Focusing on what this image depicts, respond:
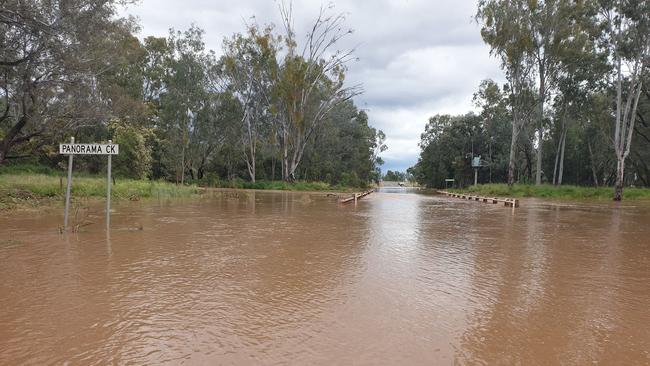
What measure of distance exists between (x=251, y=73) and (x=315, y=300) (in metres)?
39.9

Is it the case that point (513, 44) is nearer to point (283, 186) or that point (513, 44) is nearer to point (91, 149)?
point (283, 186)

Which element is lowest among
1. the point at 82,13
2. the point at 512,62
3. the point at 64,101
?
the point at 64,101

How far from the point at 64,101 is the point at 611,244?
73.8 ft

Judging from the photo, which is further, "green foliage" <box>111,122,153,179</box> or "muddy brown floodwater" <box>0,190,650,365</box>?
"green foliage" <box>111,122,153,179</box>

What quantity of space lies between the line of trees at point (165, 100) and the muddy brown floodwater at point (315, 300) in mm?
10098

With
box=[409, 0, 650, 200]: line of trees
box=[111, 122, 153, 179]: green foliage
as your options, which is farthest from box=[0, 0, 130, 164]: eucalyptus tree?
box=[409, 0, 650, 200]: line of trees

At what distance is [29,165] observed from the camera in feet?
121

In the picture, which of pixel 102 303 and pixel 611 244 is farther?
pixel 611 244

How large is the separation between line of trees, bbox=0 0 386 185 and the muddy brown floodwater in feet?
33.1

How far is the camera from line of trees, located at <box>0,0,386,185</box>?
16.2 metres

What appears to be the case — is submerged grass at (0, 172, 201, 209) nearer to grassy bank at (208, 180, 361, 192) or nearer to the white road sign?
A: the white road sign

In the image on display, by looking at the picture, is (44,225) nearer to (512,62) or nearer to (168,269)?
(168,269)

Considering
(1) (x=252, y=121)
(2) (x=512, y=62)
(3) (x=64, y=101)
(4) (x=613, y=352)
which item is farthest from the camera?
(1) (x=252, y=121)

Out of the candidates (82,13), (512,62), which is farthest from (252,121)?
(82,13)
